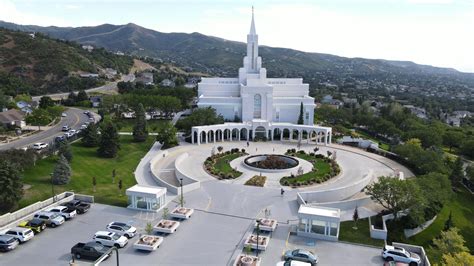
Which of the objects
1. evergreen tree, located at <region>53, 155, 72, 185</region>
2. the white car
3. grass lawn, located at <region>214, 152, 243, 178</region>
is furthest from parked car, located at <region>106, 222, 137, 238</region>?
grass lawn, located at <region>214, 152, 243, 178</region>

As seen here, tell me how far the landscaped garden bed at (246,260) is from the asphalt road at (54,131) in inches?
1541

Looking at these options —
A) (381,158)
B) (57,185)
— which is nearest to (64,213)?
(57,185)

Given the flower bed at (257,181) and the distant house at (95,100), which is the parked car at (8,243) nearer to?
the flower bed at (257,181)

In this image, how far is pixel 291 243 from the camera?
88.9ft

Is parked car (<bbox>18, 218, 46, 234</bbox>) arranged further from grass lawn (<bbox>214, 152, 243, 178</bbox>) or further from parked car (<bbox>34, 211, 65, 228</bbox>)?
grass lawn (<bbox>214, 152, 243, 178</bbox>)

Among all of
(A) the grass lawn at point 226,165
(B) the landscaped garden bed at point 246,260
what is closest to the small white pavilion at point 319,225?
(B) the landscaped garden bed at point 246,260

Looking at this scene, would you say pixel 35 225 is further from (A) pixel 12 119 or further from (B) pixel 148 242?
(A) pixel 12 119

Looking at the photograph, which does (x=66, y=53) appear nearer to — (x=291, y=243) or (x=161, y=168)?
(x=161, y=168)

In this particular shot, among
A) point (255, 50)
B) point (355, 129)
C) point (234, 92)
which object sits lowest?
point (355, 129)

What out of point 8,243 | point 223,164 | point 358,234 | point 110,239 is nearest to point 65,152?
point 223,164

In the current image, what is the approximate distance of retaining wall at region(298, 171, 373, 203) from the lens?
1382 inches

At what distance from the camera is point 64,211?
30.4m

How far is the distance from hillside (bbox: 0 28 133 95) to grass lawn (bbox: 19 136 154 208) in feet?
204

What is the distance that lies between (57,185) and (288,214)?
23.2m
